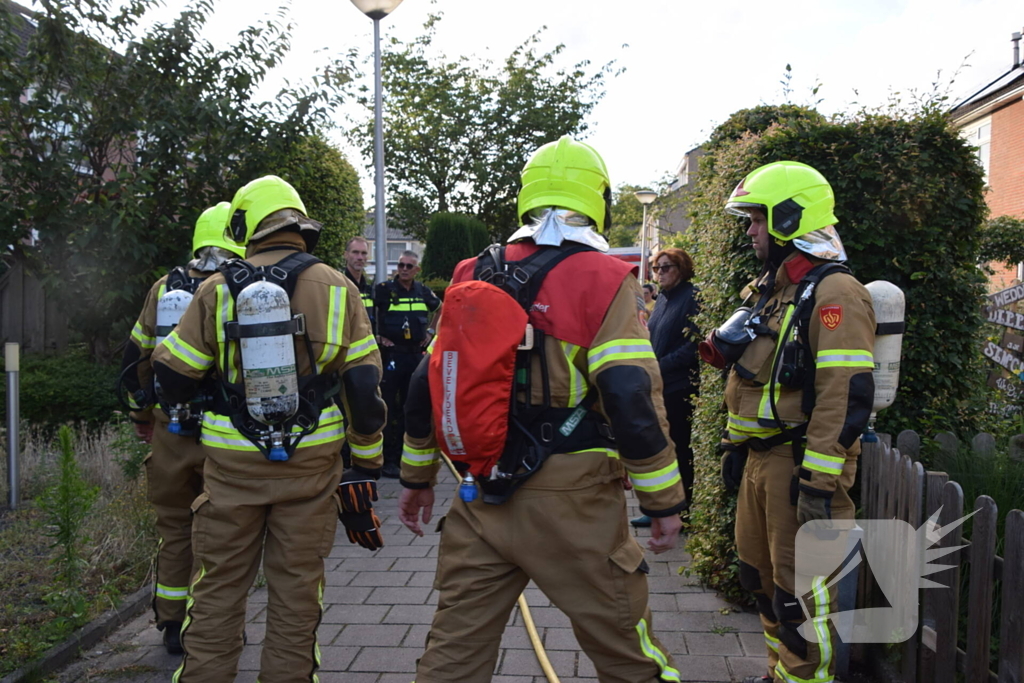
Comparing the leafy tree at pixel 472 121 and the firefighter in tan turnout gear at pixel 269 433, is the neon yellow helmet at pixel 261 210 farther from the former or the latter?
the leafy tree at pixel 472 121

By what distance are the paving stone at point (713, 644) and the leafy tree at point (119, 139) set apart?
20.2 ft

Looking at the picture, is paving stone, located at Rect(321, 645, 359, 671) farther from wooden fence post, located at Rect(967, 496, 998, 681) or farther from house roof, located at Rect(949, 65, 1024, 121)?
house roof, located at Rect(949, 65, 1024, 121)

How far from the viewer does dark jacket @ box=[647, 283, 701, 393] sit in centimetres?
638

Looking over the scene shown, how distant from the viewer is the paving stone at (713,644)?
409 centimetres

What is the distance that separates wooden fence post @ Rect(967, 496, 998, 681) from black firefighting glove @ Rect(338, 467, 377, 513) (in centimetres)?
232

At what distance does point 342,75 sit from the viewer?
354 inches

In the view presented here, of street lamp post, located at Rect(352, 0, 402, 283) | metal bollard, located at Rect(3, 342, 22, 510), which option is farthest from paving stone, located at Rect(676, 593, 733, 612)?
street lamp post, located at Rect(352, 0, 402, 283)

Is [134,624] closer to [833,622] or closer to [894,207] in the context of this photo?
[833,622]

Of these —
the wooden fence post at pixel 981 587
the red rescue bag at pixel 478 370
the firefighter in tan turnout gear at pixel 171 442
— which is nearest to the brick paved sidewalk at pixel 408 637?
the firefighter in tan turnout gear at pixel 171 442

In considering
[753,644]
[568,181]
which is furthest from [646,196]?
[568,181]

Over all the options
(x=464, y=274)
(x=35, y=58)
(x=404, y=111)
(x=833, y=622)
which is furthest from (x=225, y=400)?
(x=404, y=111)

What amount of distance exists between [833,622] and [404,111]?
26.6m

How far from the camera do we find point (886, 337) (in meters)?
3.37

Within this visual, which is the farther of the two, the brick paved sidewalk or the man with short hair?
the man with short hair
